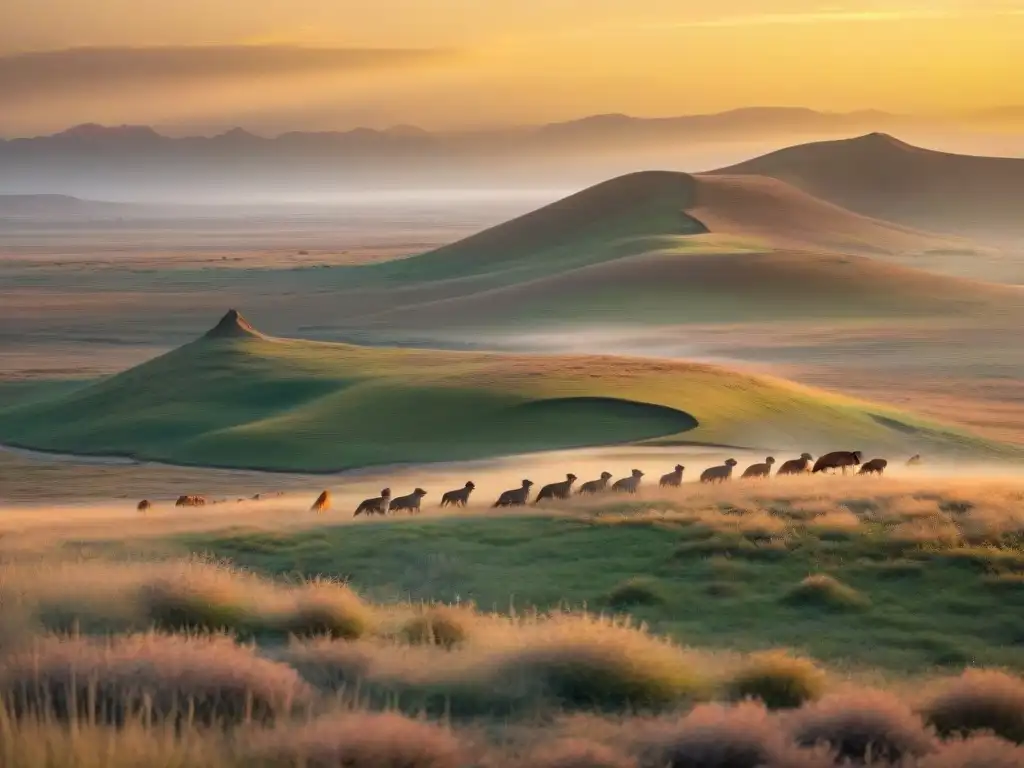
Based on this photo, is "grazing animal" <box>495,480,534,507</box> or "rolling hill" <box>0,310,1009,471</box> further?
"rolling hill" <box>0,310,1009,471</box>

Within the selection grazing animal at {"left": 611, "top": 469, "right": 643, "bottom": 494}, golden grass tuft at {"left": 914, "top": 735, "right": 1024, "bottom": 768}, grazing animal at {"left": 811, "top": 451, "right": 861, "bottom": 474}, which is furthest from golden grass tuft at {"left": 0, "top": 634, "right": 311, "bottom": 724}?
grazing animal at {"left": 811, "top": 451, "right": 861, "bottom": 474}

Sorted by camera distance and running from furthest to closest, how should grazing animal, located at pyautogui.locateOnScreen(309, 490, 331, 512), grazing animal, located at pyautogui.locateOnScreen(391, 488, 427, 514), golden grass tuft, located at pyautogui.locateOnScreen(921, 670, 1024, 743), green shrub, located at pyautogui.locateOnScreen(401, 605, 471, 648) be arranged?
1. grazing animal, located at pyautogui.locateOnScreen(309, 490, 331, 512)
2. grazing animal, located at pyautogui.locateOnScreen(391, 488, 427, 514)
3. green shrub, located at pyautogui.locateOnScreen(401, 605, 471, 648)
4. golden grass tuft, located at pyautogui.locateOnScreen(921, 670, 1024, 743)

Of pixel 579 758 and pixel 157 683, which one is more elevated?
pixel 157 683

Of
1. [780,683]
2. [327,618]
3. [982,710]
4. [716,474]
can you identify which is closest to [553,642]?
[780,683]

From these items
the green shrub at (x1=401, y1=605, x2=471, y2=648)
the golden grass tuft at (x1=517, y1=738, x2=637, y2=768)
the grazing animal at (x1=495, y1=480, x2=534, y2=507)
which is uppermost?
the golden grass tuft at (x1=517, y1=738, x2=637, y2=768)

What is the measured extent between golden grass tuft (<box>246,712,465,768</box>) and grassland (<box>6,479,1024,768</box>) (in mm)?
16

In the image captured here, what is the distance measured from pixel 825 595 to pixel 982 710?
723 cm

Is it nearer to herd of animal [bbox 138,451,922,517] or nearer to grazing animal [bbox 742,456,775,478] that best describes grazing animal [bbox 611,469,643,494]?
herd of animal [bbox 138,451,922,517]

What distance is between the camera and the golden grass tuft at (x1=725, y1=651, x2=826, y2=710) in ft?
43.0

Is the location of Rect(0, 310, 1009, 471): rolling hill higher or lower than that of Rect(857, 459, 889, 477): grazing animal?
lower

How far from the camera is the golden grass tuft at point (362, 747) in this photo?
9.87m

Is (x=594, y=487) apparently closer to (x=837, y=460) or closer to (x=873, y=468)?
(x=873, y=468)

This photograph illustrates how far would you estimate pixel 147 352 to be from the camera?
4683 inches

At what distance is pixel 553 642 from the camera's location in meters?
13.5
